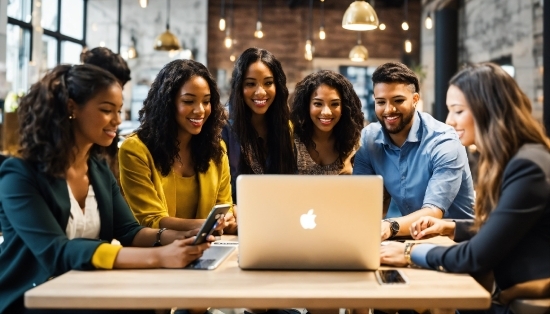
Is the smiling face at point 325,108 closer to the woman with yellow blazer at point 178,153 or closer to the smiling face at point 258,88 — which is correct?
the smiling face at point 258,88

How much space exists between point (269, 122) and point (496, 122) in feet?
5.84

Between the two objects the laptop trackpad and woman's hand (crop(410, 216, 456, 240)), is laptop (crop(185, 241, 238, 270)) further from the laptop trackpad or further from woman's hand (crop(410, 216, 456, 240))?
woman's hand (crop(410, 216, 456, 240))

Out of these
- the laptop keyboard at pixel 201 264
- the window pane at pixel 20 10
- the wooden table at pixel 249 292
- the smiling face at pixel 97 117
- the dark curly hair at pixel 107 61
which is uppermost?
the window pane at pixel 20 10

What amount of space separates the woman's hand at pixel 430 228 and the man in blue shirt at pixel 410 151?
19.0 inches

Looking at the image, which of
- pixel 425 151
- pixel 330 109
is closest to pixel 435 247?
pixel 425 151

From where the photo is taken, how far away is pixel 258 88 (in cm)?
344

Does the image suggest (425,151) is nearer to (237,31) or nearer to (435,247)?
(435,247)

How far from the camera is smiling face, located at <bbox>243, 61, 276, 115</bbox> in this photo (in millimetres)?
3432

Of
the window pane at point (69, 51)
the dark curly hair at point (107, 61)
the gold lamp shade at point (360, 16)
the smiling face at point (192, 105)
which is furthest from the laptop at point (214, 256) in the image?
the window pane at point (69, 51)

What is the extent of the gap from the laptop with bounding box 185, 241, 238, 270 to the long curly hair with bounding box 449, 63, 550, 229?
34.6 inches

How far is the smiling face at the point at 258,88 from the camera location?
3432 millimetres

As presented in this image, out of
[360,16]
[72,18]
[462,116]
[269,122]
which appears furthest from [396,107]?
[72,18]

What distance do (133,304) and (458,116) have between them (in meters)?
1.17

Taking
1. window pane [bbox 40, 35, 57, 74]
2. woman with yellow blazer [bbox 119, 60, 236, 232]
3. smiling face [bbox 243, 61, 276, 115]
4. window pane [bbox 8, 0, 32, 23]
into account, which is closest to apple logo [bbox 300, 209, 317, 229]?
woman with yellow blazer [bbox 119, 60, 236, 232]
